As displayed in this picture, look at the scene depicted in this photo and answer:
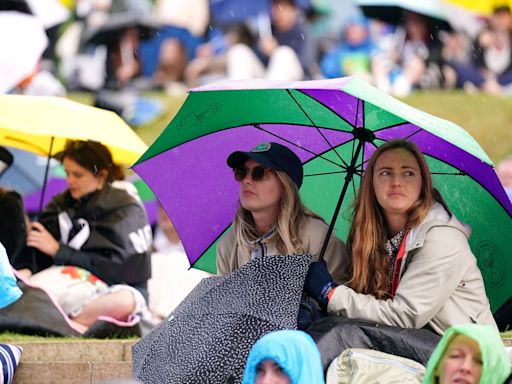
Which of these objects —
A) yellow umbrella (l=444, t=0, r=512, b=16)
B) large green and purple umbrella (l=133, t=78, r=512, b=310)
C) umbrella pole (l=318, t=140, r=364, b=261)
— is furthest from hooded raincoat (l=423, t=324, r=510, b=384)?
yellow umbrella (l=444, t=0, r=512, b=16)

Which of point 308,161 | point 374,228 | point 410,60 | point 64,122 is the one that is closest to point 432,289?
point 374,228

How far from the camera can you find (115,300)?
8250 mm

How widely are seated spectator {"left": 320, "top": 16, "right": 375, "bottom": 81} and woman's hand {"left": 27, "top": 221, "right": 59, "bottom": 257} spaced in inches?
268

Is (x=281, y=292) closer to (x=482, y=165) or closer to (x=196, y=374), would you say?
(x=196, y=374)

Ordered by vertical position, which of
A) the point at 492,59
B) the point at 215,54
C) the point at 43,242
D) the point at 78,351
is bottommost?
the point at 78,351

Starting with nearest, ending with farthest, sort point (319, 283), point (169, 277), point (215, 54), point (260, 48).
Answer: point (319, 283) < point (169, 277) < point (260, 48) < point (215, 54)

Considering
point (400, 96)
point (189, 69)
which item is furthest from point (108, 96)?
point (400, 96)

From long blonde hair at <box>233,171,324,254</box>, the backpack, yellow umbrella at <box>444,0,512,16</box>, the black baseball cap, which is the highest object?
yellow umbrella at <box>444,0,512,16</box>

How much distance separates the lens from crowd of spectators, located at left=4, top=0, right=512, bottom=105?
49.1 feet

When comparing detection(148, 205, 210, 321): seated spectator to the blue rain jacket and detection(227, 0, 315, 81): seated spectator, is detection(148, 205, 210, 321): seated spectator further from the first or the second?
detection(227, 0, 315, 81): seated spectator

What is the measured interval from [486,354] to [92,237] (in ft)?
14.1

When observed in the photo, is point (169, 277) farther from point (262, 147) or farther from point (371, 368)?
point (371, 368)

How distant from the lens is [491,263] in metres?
6.56

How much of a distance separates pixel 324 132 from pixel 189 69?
29.5ft
